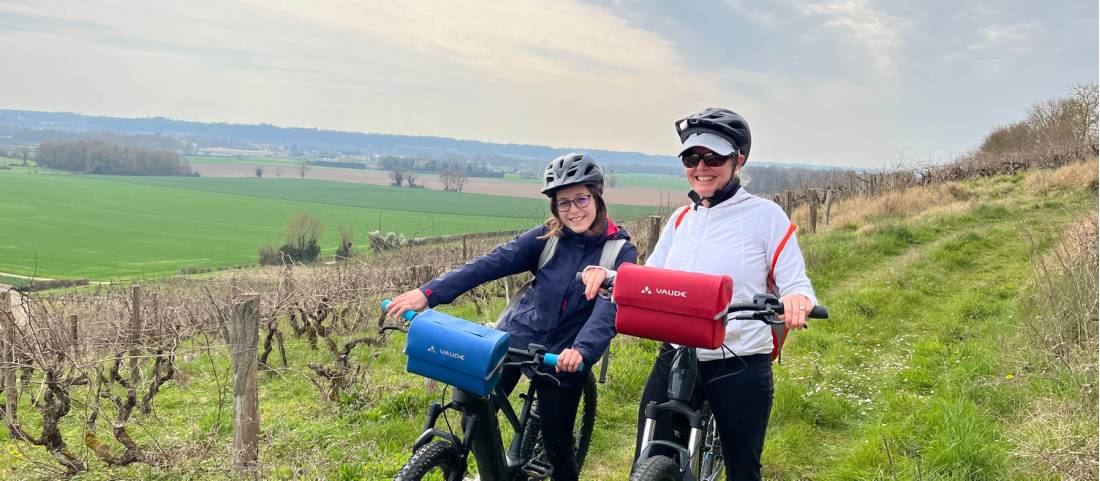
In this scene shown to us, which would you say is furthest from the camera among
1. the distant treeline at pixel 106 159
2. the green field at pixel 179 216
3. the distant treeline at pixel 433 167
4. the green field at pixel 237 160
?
the green field at pixel 237 160

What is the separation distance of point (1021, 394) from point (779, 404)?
5.45 feet

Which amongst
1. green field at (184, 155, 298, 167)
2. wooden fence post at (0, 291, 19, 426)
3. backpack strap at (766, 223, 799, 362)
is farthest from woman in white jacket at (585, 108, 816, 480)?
green field at (184, 155, 298, 167)

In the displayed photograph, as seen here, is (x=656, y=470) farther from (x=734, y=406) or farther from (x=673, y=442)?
(x=734, y=406)

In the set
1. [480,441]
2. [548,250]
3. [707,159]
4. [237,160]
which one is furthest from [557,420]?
[237,160]

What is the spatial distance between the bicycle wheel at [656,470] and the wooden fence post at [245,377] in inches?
107

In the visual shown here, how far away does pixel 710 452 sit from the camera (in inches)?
134

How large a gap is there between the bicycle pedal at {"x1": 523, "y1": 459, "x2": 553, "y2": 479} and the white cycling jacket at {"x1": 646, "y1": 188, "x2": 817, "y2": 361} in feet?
3.23

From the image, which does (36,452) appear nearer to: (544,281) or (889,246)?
(544,281)

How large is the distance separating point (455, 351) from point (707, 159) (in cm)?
124

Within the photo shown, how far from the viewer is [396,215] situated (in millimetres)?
72000

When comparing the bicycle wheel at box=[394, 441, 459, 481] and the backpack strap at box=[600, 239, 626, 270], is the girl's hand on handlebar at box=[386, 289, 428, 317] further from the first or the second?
the backpack strap at box=[600, 239, 626, 270]

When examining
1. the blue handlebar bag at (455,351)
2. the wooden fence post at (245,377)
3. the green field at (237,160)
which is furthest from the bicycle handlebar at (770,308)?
the green field at (237,160)

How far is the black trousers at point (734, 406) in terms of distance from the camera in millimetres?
2869

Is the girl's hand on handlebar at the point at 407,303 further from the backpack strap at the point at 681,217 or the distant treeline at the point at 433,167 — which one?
the distant treeline at the point at 433,167
